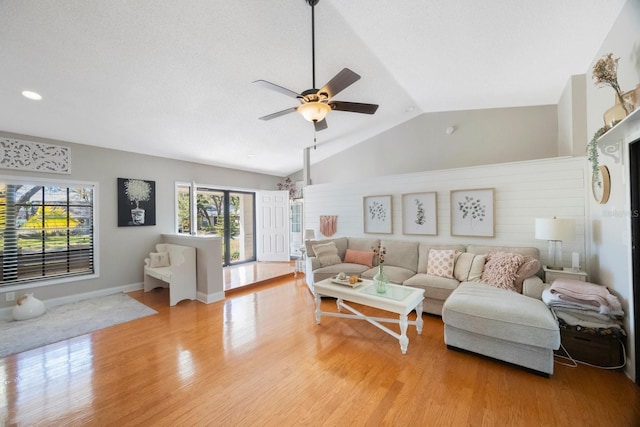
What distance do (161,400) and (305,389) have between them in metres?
1.09

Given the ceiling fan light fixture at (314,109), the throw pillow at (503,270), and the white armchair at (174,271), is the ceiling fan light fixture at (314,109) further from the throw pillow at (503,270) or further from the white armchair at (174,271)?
the white armchair at (174,271)

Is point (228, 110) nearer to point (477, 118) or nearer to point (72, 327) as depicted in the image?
point (72, 327)

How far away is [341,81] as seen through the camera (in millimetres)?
2062

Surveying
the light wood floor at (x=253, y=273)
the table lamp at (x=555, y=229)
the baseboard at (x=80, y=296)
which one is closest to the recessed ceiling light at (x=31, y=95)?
the baseboard at (x=80, y=296)

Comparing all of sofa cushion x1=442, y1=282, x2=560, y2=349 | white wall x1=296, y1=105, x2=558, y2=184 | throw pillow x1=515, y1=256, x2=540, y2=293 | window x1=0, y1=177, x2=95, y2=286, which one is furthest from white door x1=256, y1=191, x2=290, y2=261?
throw pillow x1=515, y1=256, x2=540, y2=293

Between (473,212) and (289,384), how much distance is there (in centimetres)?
347

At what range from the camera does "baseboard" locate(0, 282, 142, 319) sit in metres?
3.47

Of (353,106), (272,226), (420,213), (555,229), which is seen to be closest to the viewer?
(353,106)

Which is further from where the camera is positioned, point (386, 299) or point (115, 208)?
point (115, 208)

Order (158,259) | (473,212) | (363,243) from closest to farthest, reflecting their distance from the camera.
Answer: (473,212) < (158,259) < (363,243)

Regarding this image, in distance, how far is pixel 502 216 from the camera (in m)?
3.59

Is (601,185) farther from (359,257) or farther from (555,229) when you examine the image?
(359,257)

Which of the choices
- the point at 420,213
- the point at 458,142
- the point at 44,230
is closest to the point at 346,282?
the point at 420,213

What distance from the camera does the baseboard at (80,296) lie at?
11.4ft
